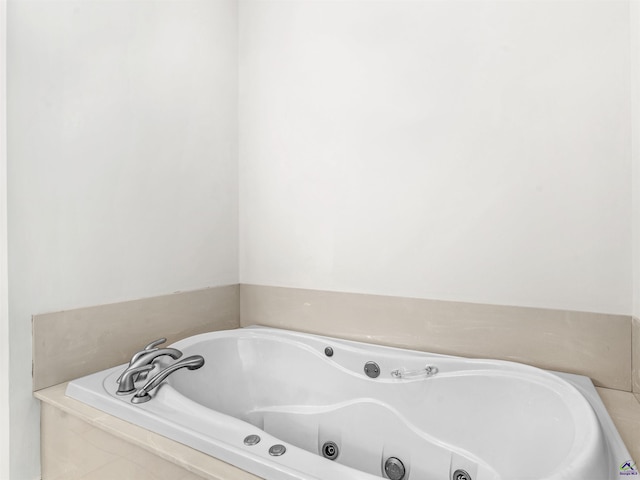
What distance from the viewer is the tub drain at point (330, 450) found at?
4.87 feet

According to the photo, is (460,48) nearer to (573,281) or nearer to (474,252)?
(474,252)

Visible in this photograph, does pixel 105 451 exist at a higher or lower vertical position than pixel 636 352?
lower

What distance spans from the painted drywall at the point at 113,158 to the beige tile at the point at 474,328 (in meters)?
0.58

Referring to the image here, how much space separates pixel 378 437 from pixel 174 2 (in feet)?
7.04

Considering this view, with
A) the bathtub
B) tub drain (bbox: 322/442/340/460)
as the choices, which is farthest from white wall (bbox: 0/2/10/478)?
tub drain (bbox: 322/442/340/460)

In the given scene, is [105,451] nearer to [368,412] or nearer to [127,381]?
[127,381]

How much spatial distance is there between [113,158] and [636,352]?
2.03 m

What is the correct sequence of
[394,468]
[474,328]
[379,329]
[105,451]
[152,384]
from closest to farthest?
1. [105,451]
2. [152,384]
3. [394,468]
4. [474,328]
5. [379,329]

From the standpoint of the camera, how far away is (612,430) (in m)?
0.99

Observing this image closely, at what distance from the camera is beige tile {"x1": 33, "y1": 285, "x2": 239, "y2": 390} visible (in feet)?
4.31

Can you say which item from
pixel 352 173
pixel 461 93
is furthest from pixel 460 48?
pixel 352 173

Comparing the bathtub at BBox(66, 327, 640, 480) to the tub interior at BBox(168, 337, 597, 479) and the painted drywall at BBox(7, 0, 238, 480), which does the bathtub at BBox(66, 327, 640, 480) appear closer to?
the tub interior at BBox(168, 337, 597, 479)

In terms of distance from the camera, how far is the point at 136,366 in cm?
127

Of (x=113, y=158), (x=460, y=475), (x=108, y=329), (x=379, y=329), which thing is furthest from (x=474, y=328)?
(x=113, y=158)
